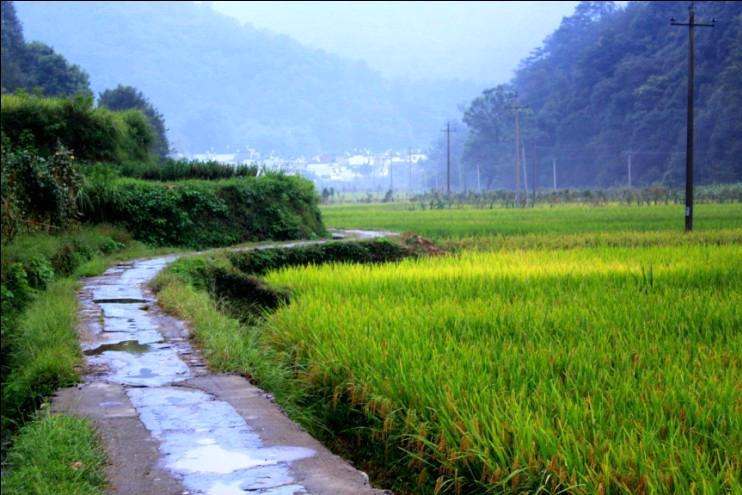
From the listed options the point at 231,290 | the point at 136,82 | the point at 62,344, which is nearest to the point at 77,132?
the point at 231,290

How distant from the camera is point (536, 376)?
4.71 meters

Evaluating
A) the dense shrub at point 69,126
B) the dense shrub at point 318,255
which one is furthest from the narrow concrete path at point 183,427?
the dense shrub at point 69,126

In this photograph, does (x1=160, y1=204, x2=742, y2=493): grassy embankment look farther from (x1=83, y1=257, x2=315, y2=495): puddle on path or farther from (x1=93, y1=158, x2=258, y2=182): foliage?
(x1=93, y1=158, x2=258, y2=182): foliage

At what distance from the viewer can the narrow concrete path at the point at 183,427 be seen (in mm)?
3477

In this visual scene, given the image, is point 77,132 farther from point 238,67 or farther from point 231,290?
point 238,67

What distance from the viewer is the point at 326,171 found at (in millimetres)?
115500

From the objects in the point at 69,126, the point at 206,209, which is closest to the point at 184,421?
the point at 206,209

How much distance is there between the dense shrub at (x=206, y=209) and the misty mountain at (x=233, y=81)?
97157mm

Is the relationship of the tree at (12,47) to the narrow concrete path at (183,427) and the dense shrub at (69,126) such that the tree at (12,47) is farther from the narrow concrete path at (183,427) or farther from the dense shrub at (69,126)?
the narrow concrete path at (183,427)

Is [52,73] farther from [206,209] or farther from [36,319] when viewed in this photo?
[36,319]

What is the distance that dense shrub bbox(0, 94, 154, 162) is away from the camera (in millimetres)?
16734

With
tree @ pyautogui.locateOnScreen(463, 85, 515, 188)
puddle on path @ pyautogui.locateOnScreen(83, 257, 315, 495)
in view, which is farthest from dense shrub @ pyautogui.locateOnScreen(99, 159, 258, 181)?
tree @ pyautogui.locateOnScreen(463, 85, 515, 188)

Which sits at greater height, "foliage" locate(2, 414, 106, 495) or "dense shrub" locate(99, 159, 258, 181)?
"dense shrub" locate(99, 159, 258, 181)

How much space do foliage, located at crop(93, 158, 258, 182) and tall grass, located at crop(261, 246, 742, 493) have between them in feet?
31.3
